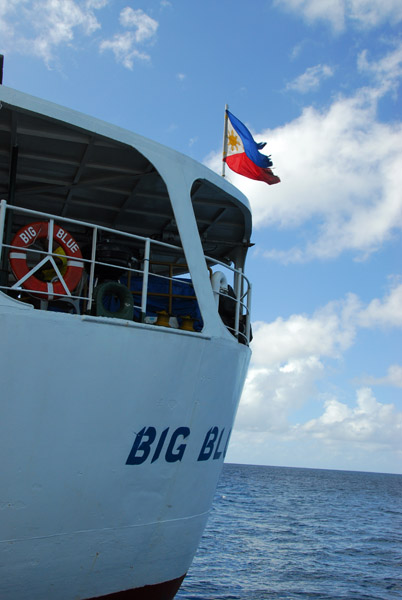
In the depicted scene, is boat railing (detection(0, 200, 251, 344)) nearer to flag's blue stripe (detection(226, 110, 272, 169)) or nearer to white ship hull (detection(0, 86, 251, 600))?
white ship hull (detection(0, 86, 251, 600))

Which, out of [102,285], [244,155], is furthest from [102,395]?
[244,155]

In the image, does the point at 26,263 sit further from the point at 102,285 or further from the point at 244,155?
the point at 244,155

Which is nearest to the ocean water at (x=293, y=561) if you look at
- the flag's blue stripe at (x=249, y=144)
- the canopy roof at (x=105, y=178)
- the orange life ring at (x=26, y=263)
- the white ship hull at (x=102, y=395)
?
the white ship hull at (x=102, y=395)

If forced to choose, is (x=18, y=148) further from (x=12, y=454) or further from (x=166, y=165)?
(x=12, y=454)

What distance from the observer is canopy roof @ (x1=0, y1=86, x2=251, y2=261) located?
791 cm

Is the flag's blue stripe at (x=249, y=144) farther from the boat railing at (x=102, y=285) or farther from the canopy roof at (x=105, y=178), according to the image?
the boat railing at (x=102, y=285)

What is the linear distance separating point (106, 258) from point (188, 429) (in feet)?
11.3

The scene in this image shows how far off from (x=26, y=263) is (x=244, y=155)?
228 inches

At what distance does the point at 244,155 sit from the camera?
11688 millimetres

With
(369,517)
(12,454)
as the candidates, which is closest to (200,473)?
(12,454)

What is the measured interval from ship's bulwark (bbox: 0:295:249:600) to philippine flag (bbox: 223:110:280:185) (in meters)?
4.78

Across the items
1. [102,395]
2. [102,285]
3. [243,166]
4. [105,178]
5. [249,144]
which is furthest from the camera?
[249,144]

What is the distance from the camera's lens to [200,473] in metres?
8.31

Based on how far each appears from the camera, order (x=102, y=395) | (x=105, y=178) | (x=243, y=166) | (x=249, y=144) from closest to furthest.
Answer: (x=102, y=395) < (x=105, y=178) < (x=243, y=166) < (x=249, y=144)
